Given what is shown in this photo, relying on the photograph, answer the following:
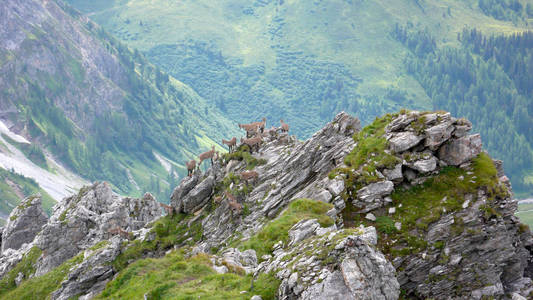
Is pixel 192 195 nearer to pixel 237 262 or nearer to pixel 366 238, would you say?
pixel 237 262

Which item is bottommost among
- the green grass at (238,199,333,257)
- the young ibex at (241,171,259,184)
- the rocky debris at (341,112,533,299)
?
the rocky debris at (341,112,533,299)

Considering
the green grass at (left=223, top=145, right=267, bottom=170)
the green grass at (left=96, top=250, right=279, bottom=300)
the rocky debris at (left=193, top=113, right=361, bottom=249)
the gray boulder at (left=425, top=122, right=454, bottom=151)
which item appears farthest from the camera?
the green grass at (left=223, top=145, right=267, bottom=170)

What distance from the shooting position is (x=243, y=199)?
54219 mm

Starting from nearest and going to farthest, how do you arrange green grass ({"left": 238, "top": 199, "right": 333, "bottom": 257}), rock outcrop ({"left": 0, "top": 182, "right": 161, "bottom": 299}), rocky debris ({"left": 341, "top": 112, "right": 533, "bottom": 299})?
rocky debris ({"left": 341, "top": 112, "right": 533, "bottom": 299}) → green grass ({"left": 238, "top": 199, "right": 333, "bottom": 257}) → rock outcrop ({"left": 0, "top": 182, "right": 161, "bottom": 299})

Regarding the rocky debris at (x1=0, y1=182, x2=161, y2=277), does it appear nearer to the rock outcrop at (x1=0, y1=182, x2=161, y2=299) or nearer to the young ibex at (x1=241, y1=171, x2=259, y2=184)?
the rock outcrop at (x1=0, y1=182, x2=161, y2=299)

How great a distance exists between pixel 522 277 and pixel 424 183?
10.9 meters

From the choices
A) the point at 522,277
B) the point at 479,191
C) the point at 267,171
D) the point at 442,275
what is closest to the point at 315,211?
the point at 442,275

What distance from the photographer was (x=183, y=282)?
31.5 m

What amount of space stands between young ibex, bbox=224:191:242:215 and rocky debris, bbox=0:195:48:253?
50759 millimetres

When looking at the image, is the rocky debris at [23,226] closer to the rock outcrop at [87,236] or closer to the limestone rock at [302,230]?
the rock outcrop at [87,236]

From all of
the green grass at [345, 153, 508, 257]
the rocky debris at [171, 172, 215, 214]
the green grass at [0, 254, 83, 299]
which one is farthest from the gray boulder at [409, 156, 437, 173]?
the green grass at [0, 254, 83, 299]

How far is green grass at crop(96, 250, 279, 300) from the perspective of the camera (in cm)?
2681

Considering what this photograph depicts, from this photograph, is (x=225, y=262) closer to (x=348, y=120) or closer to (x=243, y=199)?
(x=243, y=199)

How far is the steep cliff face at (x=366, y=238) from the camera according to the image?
2578 cm
